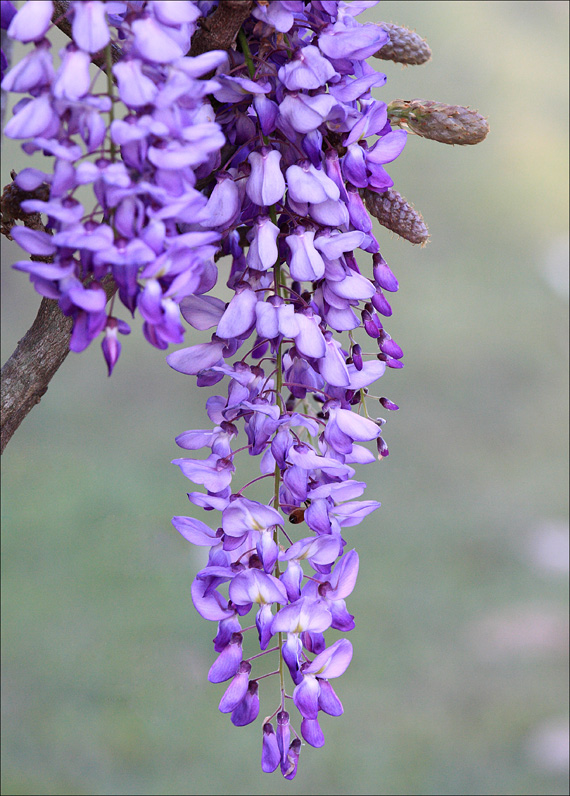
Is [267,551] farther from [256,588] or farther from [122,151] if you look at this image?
[122,151]

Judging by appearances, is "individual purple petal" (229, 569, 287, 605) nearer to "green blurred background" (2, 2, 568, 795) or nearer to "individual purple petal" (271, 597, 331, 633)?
"individual purple petal" (271, 597, 331, 633)

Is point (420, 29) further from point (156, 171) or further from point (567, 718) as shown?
point (156, 171)

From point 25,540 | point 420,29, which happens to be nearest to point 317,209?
point 25,540

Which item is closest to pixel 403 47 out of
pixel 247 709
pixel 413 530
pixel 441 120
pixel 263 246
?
pixel 441 120

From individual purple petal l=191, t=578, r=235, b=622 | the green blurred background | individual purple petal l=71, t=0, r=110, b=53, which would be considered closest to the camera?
individual purple petal l=71, t=0, r=110, b=53

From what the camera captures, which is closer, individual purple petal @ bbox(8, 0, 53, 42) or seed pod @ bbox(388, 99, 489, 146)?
individual purple petal @ bbox(8, 0, 53, 42)

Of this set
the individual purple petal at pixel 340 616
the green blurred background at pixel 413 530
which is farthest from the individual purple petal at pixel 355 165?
the green blurred background at pixel 413 530

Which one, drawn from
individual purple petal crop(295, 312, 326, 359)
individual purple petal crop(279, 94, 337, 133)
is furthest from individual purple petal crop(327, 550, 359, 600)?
individual purple petal crop(279, 94, 337, 133)

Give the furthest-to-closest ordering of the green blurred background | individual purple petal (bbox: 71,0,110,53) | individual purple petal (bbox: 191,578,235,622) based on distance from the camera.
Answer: the green blurred background → individual purple petal (bbox: 191,578,235,622) → individual purple petal (bbox: 71,0,110,53)
